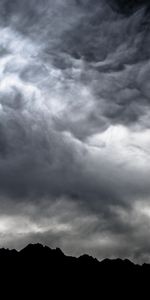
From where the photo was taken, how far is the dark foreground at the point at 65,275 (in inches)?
5527

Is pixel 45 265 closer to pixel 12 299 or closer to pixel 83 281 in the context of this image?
pixel 83 281

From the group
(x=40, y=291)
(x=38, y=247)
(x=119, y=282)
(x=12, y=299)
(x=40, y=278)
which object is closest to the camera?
(x=12, y=299)

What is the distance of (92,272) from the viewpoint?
163m

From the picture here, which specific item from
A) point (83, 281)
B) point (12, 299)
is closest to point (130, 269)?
point (83, 281)

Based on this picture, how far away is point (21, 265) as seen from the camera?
153875mm

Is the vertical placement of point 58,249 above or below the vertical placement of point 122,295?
above

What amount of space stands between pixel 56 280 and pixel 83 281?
12367 millimetres

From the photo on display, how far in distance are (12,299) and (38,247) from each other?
41451mm

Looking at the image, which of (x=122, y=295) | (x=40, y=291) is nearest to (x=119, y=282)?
(x=122, y=295)

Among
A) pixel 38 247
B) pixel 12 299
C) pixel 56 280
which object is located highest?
pixel 38 247

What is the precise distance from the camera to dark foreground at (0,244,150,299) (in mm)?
140375

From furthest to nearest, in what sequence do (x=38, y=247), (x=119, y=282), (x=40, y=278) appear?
(x=38, y=247), (x=119, y=282), (x=40, y=278)

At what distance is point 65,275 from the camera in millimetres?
156375

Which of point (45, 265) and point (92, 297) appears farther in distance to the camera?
point (45, 265)
